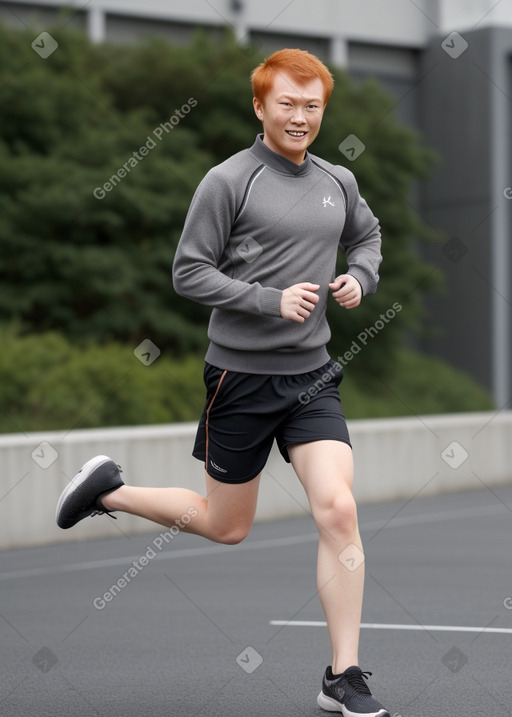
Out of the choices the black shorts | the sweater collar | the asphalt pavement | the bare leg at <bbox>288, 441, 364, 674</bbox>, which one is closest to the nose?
the sweater collar

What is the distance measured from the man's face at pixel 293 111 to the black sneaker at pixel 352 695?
1.85 metres

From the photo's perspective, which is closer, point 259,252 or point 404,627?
point 259,252

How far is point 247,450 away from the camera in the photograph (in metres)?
5.01

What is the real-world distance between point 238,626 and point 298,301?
2.61 metres

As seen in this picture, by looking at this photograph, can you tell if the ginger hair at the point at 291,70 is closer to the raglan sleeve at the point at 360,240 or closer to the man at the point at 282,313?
the man at the point at 282,313

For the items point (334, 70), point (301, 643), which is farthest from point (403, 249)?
point (301, 643)

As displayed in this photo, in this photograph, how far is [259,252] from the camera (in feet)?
16.3

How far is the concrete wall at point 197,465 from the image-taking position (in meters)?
10.4

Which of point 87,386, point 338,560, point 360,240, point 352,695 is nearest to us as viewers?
point 352,695

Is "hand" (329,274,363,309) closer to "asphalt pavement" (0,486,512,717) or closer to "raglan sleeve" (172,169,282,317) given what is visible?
"raglan sleeve" (172,169,282,317)

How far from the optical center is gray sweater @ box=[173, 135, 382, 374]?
492 centimetres

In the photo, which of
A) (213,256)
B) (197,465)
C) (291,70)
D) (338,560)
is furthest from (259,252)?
(197,465)

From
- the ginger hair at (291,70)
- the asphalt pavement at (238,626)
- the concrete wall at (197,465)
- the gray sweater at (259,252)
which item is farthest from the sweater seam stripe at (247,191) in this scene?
the concrete wall at (197,465)

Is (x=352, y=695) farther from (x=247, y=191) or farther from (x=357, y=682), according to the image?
(x=247, y=191)
